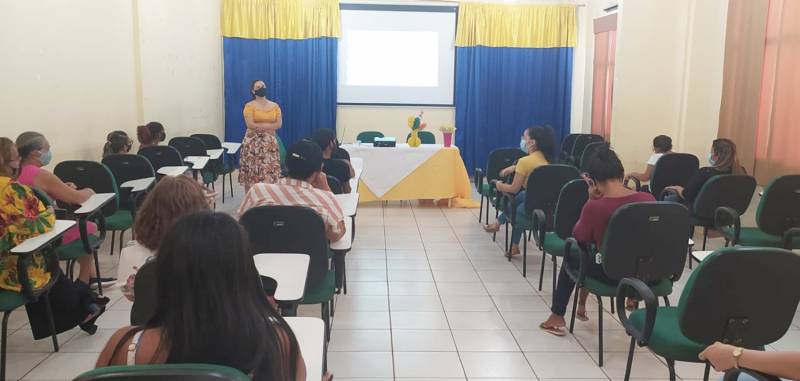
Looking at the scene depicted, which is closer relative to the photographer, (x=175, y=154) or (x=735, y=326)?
(x=735, y=326)

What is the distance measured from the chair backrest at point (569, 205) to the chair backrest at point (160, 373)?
3024mm

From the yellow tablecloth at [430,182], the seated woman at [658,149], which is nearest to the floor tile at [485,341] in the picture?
the seated woman at [658,149]

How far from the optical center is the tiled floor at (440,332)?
10.3ft

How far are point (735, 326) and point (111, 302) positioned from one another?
3.54 metres

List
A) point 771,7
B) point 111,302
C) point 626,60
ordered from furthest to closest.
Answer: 1. point 626,60
2. point 771,7
3. point 111,302

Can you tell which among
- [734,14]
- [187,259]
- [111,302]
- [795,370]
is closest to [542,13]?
[734,14]

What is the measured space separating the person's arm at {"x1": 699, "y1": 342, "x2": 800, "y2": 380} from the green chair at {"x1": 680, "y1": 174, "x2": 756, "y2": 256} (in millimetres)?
2888

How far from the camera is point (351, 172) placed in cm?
523

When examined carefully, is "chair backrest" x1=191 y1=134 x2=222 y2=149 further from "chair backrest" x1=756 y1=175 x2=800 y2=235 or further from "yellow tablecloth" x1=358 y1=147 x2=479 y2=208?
"chair backrest" x1=756 y1=175 x2=800 y2=235

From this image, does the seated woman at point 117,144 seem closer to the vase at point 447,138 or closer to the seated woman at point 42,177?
the seated woman at point 42,177

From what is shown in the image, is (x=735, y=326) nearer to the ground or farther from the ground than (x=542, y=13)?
nearer to the ground

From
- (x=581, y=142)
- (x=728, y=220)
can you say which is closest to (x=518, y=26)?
(x=581, y=142)

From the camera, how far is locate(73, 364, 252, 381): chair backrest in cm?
121

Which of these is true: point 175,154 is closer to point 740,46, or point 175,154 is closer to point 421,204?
point 421,204
